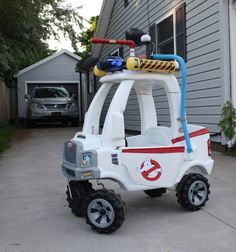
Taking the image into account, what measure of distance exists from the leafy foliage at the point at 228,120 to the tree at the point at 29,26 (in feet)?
18.5

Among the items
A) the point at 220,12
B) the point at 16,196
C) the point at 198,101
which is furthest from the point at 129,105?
the point at 16,196

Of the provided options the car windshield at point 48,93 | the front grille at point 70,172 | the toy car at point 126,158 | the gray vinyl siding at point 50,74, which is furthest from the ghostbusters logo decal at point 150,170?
the gray vinyl siding at point 50,74

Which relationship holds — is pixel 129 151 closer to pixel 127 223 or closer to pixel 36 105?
pixel 127 223

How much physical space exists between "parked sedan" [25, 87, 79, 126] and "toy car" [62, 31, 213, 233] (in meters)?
14.1

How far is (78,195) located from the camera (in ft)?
15.5

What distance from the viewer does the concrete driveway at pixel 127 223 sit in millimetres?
3865

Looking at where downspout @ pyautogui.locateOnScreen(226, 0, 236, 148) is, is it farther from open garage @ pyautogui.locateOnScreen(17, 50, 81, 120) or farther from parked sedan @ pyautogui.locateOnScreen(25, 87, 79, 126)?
open garage @ pyautogui.locateOnScreen(17, 50, 81, 120)

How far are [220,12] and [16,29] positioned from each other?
6.25 metres

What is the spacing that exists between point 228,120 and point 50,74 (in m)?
19.5

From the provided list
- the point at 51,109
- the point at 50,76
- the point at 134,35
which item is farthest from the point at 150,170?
the point at 50,76

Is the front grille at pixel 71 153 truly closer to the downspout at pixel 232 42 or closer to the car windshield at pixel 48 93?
the downspout at pixel 232 42

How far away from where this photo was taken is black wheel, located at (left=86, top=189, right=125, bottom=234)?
4.10m

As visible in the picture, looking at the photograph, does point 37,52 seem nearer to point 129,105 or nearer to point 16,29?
point 16,29

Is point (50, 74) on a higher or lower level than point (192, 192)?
higher
